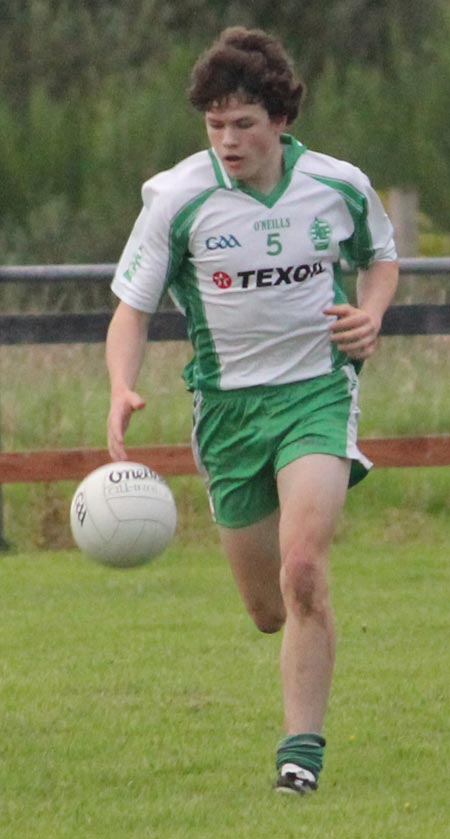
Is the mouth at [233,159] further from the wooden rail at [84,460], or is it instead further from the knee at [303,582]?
the wooden rail at [84,460]

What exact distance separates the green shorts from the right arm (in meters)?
0.28

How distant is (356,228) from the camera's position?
5379mm

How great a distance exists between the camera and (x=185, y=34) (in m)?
26.1

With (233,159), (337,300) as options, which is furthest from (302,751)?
(233,159)

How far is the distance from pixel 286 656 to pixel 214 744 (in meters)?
0.84

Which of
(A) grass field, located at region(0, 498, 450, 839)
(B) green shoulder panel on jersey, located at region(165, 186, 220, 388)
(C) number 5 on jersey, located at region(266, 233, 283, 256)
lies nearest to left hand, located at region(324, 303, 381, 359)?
(C) number 5 on jersey, located at region(266, 233, 283, 256)

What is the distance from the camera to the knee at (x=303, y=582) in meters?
4.96

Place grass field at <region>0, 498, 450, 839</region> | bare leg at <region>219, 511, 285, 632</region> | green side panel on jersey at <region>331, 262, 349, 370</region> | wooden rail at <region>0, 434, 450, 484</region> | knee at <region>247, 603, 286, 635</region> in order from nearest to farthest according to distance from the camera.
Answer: grass field at <region>0, 498, 450, 839</region> < green side panel on jersey at <region>331, 262, 349, 370</region> < bare leg at <region>219, 511, 285, 632</region> < knee at <region>247, 603, 286, 635</region> < wooden rail at <region>0, 434, 450, 484</region>

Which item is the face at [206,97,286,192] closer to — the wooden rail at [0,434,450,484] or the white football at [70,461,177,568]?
the white football at [70,461,177,568]

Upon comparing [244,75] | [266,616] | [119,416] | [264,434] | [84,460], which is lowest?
[84,460]

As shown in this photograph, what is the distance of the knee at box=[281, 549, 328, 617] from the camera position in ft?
16.3

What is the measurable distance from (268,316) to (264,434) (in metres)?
0.34

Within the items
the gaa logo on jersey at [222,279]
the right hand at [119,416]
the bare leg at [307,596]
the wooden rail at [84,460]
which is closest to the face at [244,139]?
the gaa logo on jersey at [222,279]

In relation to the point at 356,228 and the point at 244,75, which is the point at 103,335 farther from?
the point at 244,75
